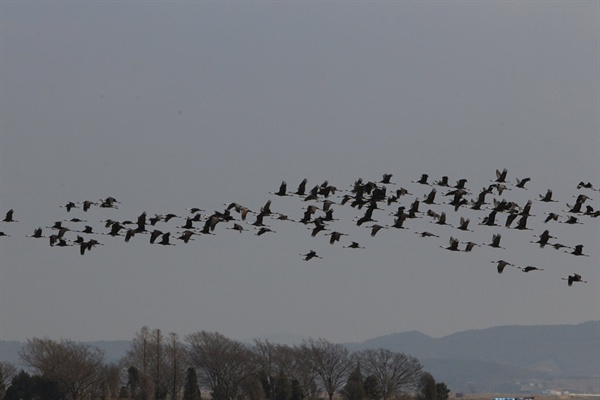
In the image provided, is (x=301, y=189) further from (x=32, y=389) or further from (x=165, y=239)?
(x=32, y=389)

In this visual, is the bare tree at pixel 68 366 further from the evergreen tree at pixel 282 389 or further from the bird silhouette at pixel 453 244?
the bird silhouette at pixel 453 244

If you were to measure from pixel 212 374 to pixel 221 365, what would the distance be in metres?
1.39

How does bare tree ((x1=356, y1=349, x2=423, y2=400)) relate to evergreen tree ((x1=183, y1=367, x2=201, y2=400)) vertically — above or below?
above

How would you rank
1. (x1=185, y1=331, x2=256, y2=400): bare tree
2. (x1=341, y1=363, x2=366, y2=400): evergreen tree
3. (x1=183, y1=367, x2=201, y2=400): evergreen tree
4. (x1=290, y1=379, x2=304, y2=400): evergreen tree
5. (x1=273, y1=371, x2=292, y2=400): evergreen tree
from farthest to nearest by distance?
1. (x1=185, y1=331, x2=256, y2=400): bare tree
2. (x1=290, y1=379, x2=304, y2=400): evergreen tree
3. (x1=273, y1=371, x2=292, y2=400): evergreen tree
4. (x1=341, y1=363, x2=366, y2=400): evergreen tree
5. (x1=183, y1=367, x2=201, y2=400): evergreen tree

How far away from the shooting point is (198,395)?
102375 millimetres

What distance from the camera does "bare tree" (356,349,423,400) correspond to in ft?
395

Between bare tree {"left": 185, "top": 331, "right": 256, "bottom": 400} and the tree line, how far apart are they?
10 cm

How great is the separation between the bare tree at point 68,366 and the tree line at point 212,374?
0.09 meters

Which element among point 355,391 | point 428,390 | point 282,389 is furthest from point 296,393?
point 428,390

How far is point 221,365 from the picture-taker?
4705 inches

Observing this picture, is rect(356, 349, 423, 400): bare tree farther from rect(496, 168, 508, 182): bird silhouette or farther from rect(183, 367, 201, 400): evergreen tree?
rect(496, 168, 508, 182): bird silhouette

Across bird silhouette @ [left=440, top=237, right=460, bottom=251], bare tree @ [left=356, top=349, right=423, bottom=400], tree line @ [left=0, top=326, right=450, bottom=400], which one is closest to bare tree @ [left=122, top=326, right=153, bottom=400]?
tree line @ [left=0, top=326, right=450, bottom=400]

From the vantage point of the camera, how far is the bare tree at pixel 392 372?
12025 cm

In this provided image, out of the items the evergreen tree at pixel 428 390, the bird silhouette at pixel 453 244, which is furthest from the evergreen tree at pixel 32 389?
the bird silhouette at pixel 453 244
